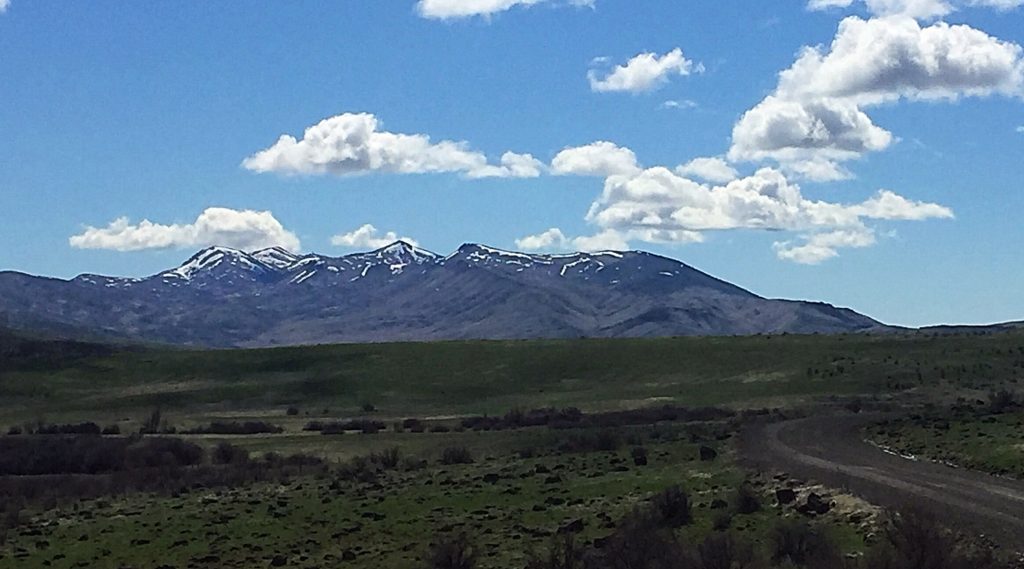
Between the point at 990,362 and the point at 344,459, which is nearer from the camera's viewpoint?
→ the point at 344,459

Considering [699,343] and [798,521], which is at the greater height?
[699,343]

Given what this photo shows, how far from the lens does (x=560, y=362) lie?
136625 mm

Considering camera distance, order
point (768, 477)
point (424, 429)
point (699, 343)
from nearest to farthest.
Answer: point (768, 477)
point (424, 429)
point (699, 343)

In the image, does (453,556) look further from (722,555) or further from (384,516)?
(384,516)

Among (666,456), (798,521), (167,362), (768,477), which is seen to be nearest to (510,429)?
(666,456)

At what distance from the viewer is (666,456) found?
49.8 m

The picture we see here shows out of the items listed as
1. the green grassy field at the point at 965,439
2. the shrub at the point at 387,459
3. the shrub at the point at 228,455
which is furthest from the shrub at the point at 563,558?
the shrub at the point at 228,455

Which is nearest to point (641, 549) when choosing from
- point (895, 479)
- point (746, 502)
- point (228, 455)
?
point (746, 502)

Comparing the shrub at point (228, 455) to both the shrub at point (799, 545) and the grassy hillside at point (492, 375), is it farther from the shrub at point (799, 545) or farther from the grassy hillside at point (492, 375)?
the shrub at point (799, 545)

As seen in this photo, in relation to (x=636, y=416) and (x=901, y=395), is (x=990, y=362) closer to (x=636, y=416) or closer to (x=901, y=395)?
(x=901, y=395)

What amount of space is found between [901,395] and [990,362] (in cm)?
2124

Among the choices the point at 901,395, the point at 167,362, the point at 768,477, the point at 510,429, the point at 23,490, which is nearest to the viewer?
the point at 768,477

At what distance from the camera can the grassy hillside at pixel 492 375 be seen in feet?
349

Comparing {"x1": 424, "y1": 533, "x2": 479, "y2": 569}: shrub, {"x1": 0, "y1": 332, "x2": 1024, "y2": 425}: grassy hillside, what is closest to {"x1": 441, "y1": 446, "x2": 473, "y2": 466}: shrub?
{"x1": 424, "y1": 533, "x2": 479, "y2": 569}: shrub
